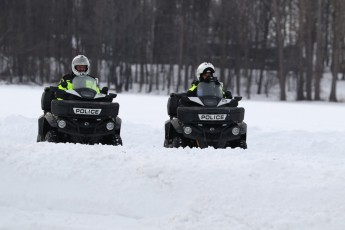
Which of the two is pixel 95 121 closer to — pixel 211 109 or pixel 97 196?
pixel 211 109

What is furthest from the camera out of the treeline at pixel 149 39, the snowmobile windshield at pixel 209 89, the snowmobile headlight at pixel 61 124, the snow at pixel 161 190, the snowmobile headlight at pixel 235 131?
the treeline at pixel 149 39

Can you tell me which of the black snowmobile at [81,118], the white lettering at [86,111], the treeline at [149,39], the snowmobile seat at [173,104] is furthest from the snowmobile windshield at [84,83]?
the treeline at [149,39]

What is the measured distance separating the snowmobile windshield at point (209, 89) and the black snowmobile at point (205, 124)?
2.9 inches

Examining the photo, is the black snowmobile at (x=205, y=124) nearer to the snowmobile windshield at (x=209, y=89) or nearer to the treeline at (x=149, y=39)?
the snowmobile windshield at (x=209, y=89)

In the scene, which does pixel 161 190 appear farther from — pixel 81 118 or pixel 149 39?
pixel 149 39

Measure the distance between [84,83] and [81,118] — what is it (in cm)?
98

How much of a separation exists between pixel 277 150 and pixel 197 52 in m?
40.1

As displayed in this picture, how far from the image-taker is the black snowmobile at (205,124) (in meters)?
10.6

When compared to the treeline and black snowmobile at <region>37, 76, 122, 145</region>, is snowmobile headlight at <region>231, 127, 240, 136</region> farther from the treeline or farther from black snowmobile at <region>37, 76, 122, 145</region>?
the treeline

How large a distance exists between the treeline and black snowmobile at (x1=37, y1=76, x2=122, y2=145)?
40.2m

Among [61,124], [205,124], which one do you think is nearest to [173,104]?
[205,124]

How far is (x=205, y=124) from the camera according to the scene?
1075 centimetres

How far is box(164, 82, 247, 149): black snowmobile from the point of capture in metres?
10.6

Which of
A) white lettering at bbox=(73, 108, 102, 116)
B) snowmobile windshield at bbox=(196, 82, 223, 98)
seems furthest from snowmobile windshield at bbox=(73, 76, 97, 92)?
snowmobile windshield at bbox=(196, 82, 223, 98)
